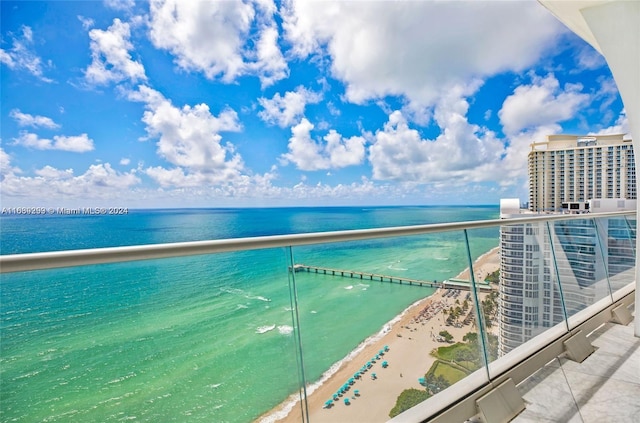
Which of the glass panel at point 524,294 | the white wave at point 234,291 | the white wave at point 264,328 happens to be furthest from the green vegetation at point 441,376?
the white wave at point 234,291

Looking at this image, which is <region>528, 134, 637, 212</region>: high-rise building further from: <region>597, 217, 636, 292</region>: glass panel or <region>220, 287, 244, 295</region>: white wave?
<region>220, 287, 244, 295</region>: white wave

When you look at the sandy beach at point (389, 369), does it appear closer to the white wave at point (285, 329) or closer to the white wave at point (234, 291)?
the white wave at point (285, 329)

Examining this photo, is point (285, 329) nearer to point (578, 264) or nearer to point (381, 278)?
point (381, 278)

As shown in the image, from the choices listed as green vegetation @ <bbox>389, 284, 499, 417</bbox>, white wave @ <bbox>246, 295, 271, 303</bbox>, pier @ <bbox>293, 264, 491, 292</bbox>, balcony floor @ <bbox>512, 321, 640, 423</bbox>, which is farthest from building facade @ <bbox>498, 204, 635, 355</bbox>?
white wave @ <bbox>246, 295, 271, 303</bbox>

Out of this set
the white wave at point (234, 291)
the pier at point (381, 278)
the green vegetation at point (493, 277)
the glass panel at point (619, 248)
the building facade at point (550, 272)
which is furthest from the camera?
the glass panel at point (619, 248)

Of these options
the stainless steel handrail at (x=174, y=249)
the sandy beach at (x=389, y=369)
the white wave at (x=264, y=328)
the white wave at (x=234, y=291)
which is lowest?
the sandy beach at (x=389, y=369)

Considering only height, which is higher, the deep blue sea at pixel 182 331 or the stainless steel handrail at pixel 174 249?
the stainless steel handrail at pixel 174 249

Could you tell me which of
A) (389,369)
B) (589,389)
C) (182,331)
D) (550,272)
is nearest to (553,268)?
(550,272)

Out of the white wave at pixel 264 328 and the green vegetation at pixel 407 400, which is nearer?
the white wave at pixel 264 328
